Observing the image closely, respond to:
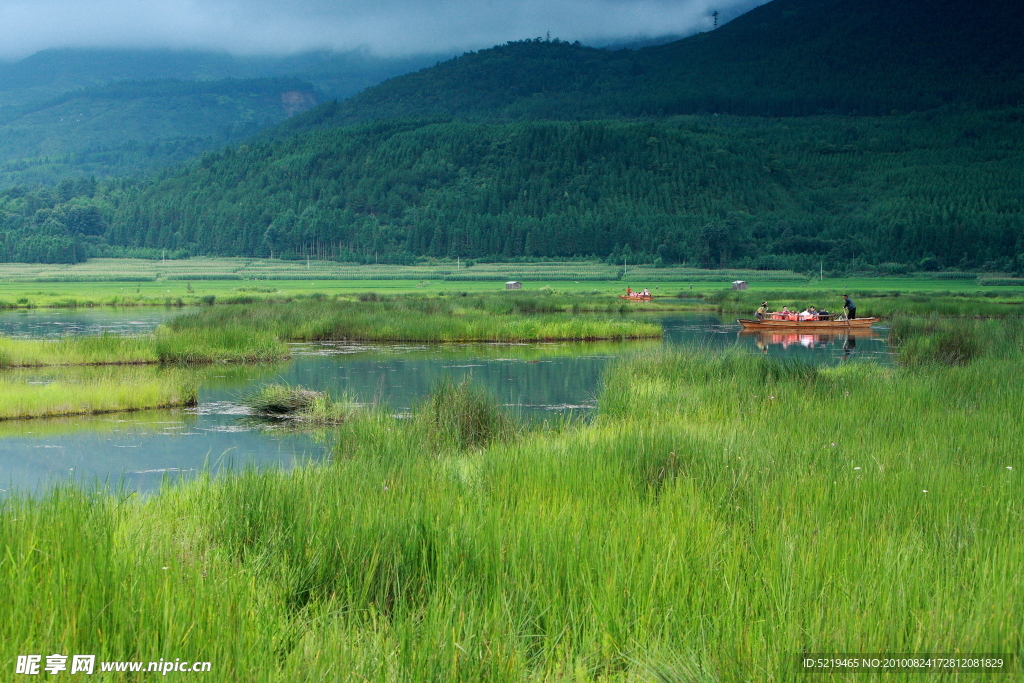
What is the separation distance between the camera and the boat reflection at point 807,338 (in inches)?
1321

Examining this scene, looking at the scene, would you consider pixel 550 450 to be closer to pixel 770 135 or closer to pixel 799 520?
pixel 799 520

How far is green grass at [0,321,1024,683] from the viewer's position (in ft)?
14.4

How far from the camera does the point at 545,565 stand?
5.61 m

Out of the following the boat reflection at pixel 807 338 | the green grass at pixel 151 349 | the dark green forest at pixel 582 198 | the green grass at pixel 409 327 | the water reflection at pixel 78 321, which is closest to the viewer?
the green grass at pixel 151 349

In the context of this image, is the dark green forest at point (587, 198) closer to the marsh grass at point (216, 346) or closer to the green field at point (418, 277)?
the green field at point (418, 277)

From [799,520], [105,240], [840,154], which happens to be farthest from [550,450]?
[840,154]

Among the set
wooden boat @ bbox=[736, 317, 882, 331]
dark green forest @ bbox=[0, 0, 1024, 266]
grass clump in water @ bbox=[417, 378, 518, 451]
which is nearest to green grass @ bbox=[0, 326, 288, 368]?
grass clump in water @ bbox=[417, 378, 518, 451]

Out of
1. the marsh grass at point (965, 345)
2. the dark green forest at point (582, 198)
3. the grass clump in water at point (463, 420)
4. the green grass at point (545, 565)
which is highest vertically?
the dark green forest at point (582, 198)

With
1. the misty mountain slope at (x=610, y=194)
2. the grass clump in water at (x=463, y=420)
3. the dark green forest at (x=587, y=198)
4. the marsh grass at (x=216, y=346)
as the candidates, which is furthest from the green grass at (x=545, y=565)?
the dark green forest at (x=587, y=198)

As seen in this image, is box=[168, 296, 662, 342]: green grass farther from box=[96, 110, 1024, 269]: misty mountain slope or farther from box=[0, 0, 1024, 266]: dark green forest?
box=[96, 110, 1024, 269]: misty mountain slope

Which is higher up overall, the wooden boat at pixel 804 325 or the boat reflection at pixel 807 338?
the wooden boat at pixel 804 325

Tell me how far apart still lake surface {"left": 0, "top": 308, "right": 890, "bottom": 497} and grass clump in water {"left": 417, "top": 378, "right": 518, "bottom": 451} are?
42 cm

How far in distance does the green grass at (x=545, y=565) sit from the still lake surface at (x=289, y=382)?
136 centimetres

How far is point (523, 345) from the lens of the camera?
33406 mm
